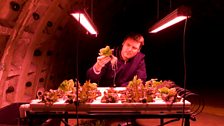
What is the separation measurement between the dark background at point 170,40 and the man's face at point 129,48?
5.96m

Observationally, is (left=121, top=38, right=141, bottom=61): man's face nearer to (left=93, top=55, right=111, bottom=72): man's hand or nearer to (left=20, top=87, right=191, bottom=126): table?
(left=93, top=55, right=111, bottom=72): man's hand

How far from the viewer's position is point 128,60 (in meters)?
4.97

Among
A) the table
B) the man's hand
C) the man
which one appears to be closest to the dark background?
the man

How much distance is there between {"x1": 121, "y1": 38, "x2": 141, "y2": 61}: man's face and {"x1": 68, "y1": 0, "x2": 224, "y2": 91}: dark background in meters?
5.96

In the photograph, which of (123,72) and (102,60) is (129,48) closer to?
(123,72)

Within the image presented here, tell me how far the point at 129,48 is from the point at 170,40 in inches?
489

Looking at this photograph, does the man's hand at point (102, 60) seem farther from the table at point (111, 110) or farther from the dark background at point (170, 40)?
the dark background at point (170, 40)

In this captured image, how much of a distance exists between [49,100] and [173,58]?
14.6 m

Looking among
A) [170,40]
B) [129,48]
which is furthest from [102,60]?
[170,40]

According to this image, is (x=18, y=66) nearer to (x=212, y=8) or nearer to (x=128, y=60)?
(x=128, y=60)

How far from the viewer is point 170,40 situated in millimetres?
16781

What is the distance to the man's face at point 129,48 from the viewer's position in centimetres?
466

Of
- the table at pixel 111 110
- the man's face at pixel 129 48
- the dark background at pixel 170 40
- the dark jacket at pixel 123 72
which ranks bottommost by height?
the table at pixel 111 110

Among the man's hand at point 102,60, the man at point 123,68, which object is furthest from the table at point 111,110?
the man at point 123,68
